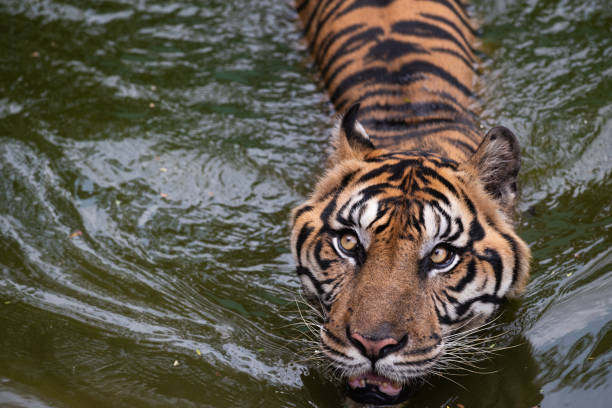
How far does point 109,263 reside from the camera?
348 cm

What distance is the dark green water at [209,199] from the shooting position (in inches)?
109

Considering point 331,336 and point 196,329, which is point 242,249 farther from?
point 331,336

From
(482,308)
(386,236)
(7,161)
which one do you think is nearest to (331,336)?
(386,236)

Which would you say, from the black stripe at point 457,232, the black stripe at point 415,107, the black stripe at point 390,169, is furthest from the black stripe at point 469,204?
the black stripe at point 415,107

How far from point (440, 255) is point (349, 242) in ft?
1.14

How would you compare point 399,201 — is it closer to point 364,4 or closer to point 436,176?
point 436,176

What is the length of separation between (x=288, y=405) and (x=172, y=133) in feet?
7.55

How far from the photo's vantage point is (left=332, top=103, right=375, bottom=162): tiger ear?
3.04m

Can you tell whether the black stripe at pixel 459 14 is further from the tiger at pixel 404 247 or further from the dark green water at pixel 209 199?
the tiger at pixel 404 247

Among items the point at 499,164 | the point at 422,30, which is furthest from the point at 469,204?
the point at 422,30

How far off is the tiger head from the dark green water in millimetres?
375

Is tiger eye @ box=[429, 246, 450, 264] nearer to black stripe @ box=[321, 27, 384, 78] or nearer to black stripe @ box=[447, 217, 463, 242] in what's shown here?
black stripe @ box=[447, 217, 463, 242]

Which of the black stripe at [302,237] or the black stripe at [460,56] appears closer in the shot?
the black stripe at [302,237]

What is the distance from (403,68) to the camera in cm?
413
